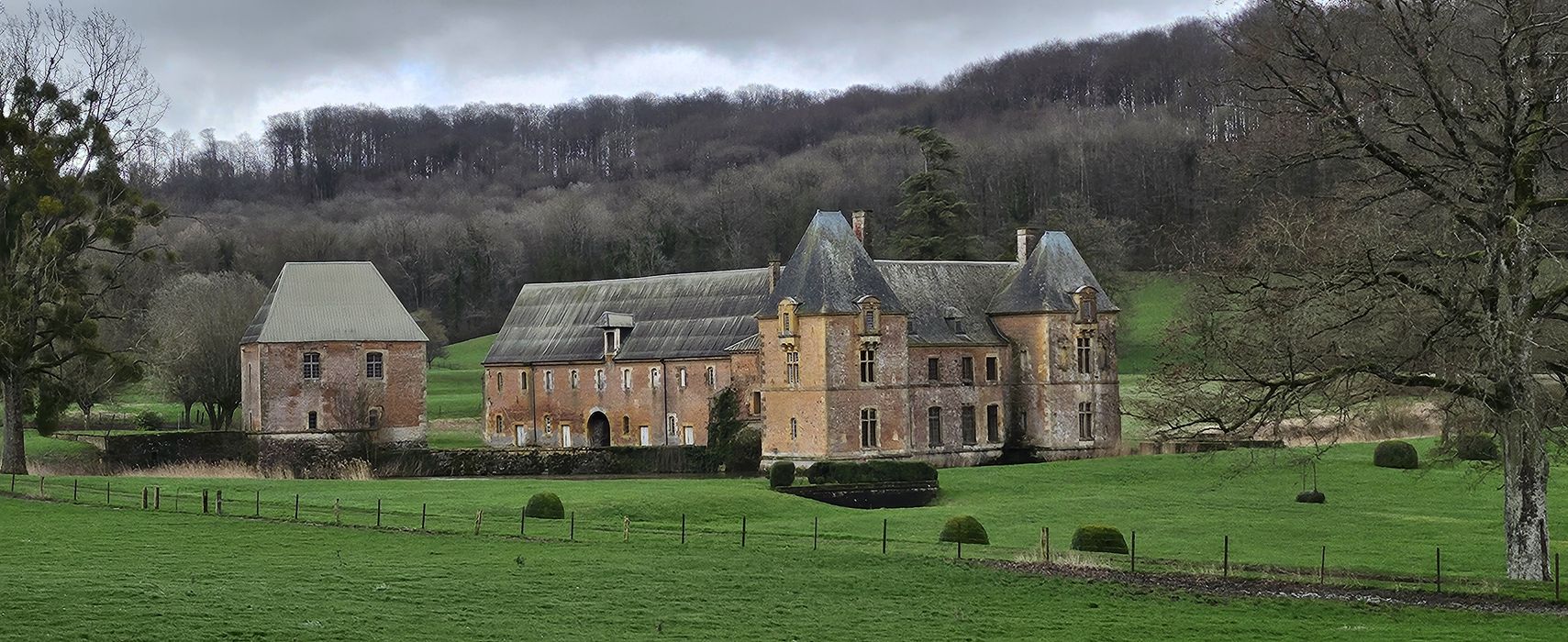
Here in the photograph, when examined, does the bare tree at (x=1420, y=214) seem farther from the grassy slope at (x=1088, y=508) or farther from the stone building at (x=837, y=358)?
the stone building at (x=837, y=358)

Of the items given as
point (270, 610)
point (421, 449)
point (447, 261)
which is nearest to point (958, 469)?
point (421, 449)

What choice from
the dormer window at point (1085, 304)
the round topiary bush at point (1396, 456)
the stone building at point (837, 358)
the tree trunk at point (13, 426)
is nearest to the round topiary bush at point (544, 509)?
the stone building at point (837, 358)

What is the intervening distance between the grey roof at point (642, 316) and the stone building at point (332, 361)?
26.0ft

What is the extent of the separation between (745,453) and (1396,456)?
73.8 feet

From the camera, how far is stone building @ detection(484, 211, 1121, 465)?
58375 mm

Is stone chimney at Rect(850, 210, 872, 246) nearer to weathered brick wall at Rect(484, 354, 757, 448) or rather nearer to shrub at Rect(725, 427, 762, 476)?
weathered brick wall at Rect(484, 354, 757, 448)

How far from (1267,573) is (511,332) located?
49421 millimetres

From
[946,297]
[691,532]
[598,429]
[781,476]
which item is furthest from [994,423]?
[691,532]

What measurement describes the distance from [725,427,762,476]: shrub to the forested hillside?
2960 centimetres

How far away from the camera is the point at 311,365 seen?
6397cm

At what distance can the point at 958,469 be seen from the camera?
184 ft

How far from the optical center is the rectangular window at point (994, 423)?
63.0m

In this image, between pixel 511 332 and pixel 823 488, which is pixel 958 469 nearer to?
pixel 823 488

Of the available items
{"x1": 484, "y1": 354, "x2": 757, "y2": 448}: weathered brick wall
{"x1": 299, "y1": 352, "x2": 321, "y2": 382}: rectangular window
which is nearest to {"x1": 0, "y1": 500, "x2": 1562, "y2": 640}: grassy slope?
{"x1": 299, "y1": 352, "x2": 321, "y2": 382}: rectangular window
